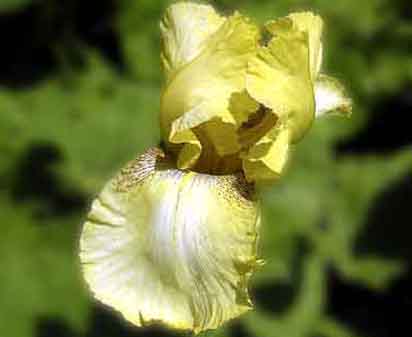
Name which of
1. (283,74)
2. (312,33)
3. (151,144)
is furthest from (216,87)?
(151,144)

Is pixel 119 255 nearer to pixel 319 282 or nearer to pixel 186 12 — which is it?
pixel 186 12

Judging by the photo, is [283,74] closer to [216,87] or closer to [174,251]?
[216,87]

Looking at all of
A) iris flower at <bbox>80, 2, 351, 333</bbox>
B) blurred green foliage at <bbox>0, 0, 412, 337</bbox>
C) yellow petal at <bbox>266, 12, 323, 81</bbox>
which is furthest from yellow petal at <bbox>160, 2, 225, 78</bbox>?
blurred green foliage at <bbox>0, 0, 412, 337</bbox>

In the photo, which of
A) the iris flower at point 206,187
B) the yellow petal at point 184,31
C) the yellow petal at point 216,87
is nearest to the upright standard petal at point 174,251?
the iris flower at point 206,187

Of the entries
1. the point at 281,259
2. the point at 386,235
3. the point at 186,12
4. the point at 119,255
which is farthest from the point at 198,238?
the point at 386,235

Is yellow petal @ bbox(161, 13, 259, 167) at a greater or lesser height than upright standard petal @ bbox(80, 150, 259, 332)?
greater

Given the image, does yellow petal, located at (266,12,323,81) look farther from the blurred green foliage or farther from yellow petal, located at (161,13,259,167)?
the blurred green foliage

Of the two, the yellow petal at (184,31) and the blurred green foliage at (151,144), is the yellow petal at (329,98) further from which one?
the blurred green foliage at (151,144)
